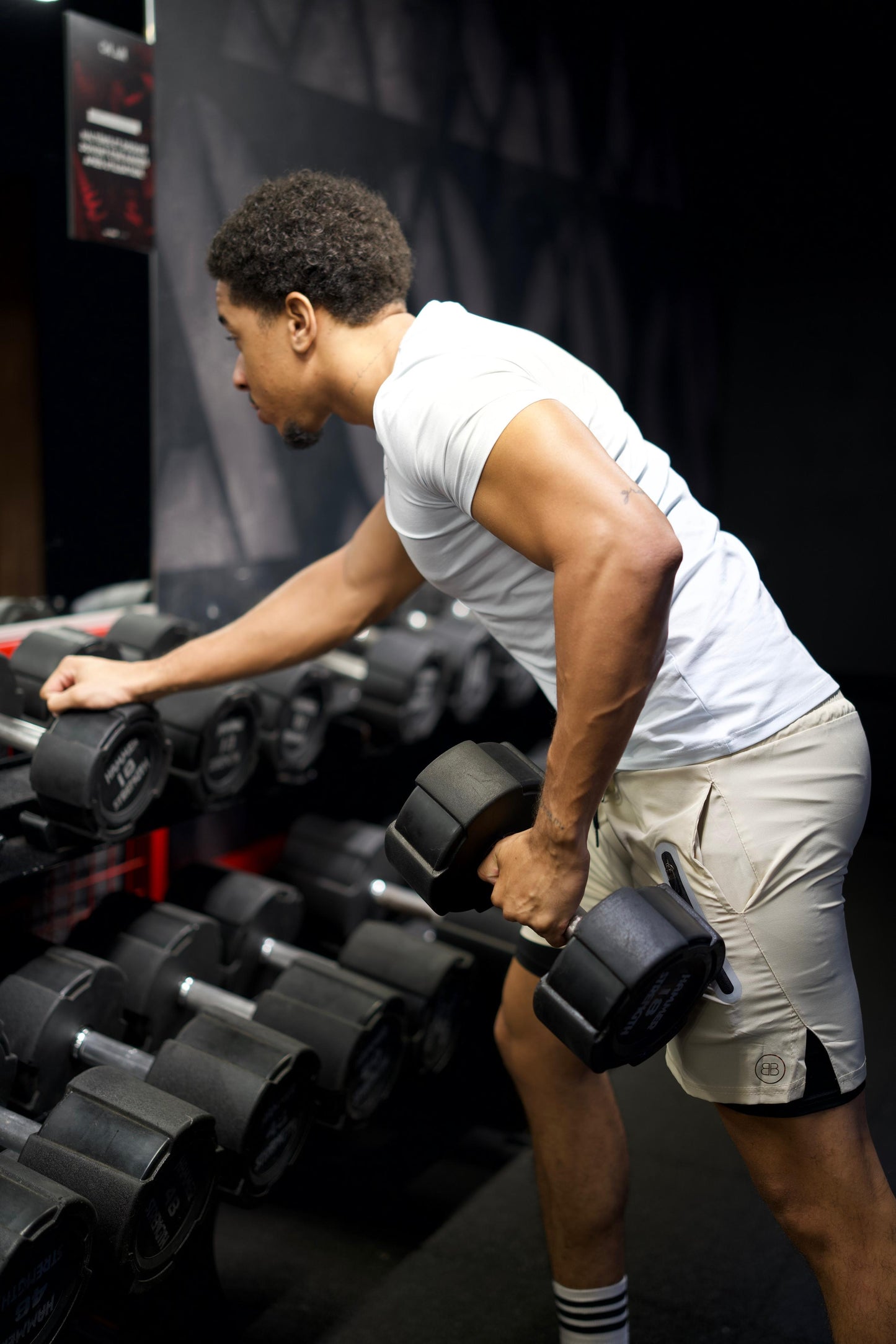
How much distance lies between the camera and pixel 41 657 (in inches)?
67.9

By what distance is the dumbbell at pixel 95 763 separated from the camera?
150 cm

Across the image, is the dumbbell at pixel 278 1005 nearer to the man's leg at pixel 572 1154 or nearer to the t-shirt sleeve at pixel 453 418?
the man's leg at pixel 572 1154

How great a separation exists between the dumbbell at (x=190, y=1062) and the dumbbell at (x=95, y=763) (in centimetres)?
22

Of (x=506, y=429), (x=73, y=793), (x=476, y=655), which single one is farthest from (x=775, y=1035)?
(x=476, y=655)

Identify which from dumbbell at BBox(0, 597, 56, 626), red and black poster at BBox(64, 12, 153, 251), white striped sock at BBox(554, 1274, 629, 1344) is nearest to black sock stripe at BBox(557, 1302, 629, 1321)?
white striped sock at BBox(554, 1274, 629, 1344)

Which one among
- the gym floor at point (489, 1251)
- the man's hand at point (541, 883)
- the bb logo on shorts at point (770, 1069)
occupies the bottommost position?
the gym floor at point (489, 1251)

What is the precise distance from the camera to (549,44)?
349 cm

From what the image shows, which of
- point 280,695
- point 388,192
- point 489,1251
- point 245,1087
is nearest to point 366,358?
point 280,695

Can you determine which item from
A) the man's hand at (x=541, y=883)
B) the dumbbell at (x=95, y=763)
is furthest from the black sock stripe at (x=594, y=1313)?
the dumbbell at (x=95, y=763)

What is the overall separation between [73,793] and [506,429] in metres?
0.80

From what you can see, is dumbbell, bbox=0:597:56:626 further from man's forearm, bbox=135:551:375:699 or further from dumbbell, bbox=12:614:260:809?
man's forearm, bbox=135:551:375:699

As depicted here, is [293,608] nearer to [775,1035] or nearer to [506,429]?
[506,429]

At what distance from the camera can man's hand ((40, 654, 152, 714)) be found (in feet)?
5.09

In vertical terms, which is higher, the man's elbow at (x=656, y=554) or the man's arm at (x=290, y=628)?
the man's elbow at (x=656, y=554)
